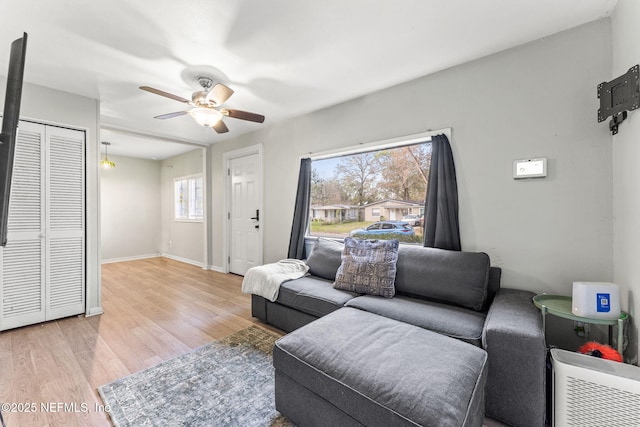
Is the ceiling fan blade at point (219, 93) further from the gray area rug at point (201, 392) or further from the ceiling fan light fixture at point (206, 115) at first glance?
the gray area rug at point (201, 392)

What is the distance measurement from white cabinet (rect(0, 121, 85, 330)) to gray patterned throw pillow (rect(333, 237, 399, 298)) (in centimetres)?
293

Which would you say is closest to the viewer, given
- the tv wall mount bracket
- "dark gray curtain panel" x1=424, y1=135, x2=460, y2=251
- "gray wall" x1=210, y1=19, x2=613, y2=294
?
the tv wall mount bracket

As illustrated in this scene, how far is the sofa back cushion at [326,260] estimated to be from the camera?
2.78 m

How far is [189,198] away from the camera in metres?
5.96

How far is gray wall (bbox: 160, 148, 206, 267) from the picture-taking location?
5.59 metres

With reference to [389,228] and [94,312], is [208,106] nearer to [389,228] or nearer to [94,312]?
[389,228]

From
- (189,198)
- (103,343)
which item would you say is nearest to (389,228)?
(103,343)

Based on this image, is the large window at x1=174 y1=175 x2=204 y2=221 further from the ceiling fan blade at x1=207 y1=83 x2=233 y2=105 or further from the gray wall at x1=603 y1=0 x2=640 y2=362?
the gray wall at x1=603 y1=0 x2=640 y2=362

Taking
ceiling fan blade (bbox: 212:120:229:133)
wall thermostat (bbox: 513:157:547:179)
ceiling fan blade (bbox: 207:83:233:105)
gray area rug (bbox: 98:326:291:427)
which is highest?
ceiling fan blade (bbox: 207:83:233:105)

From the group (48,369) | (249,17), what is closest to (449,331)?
(249,17)

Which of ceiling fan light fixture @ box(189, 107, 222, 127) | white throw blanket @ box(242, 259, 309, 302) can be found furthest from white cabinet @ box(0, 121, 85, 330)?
white throw blanket @ box(242, 259, 309, 302)

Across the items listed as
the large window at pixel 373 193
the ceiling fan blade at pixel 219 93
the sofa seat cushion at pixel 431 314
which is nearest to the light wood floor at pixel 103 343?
the sofa seat cushion at pixel 431 314

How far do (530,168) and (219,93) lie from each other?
102 inches

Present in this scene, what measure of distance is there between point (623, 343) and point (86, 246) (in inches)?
183
